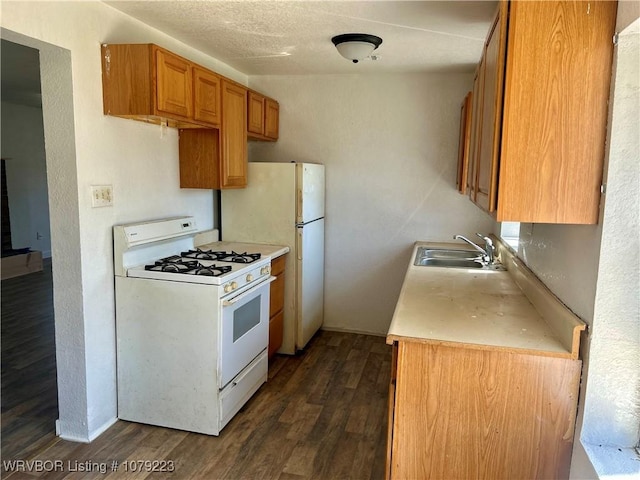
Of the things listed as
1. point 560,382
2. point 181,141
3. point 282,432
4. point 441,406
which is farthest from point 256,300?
point 560,382

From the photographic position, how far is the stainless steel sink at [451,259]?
3.16 meters

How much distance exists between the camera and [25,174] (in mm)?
6746

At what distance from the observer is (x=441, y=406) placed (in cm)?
171

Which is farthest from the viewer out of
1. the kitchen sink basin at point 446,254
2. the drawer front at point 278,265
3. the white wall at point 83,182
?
the kitchen sink basin at point 446,254

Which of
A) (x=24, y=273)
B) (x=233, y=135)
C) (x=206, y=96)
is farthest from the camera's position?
(x=24, y=273)

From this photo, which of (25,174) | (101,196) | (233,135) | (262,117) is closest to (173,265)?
(101,196)

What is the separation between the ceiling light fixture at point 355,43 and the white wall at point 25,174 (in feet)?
18.0

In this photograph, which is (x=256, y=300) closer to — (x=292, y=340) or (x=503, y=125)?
(x=292, y=340)

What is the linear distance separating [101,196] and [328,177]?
2136 mm

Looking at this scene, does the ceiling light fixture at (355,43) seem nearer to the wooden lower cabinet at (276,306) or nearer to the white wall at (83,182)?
the white wall at (83,182)

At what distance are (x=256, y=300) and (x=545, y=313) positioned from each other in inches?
67.2

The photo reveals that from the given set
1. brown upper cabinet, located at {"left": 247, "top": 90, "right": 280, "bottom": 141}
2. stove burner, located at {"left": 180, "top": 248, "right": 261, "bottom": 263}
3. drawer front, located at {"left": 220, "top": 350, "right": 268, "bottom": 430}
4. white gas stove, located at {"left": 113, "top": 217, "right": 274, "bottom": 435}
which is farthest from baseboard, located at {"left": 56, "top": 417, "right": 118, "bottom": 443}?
brown upper cabinet, located at {"left": 247, "top": 90, "right": 280, "bottom": 141}

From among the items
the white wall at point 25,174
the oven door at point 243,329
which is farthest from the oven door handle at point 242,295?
the white wall at point 25,174

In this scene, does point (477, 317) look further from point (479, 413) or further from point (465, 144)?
point (465, 144)
